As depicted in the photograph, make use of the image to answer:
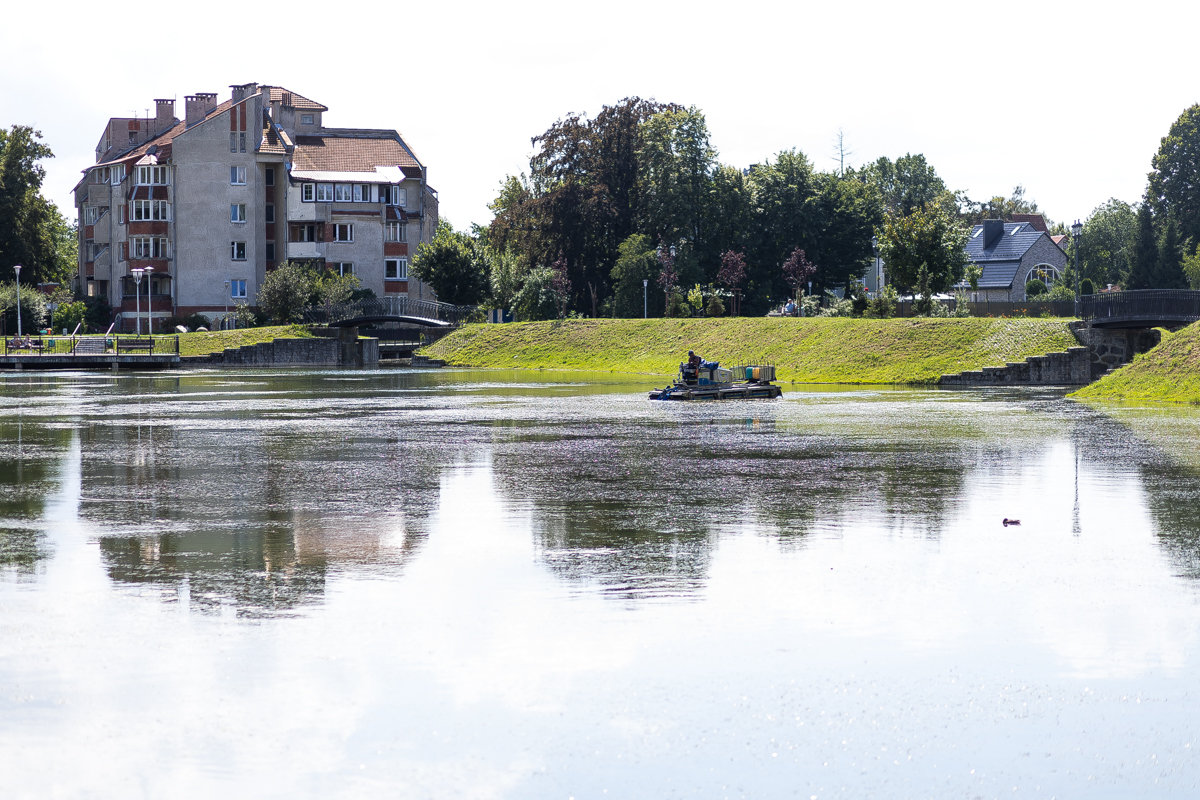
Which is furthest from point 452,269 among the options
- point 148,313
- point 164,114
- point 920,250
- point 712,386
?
point 712,386

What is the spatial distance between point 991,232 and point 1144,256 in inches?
1011

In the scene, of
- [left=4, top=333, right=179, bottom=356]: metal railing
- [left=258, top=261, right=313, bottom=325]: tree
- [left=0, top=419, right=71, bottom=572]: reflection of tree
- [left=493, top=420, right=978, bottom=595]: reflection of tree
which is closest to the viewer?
[left=493, top=420, right=978, bottom=595]: reflection of tree

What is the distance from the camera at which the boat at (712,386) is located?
43656 mm

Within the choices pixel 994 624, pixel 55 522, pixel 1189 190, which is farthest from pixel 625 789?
pixel 1189 190

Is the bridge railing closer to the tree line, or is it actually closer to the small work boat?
the small work boat

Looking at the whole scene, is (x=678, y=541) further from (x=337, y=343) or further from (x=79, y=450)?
(x=337, y=343)

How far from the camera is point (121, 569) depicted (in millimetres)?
12891

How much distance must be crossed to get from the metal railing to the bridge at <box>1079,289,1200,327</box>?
5470cm

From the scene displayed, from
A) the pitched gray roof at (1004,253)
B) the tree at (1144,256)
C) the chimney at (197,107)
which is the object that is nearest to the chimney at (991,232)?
the pitched gray roof at (1004,253)

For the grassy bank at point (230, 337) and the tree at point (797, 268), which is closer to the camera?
the grassy bank at point (230, 337)

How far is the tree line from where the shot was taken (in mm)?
98388

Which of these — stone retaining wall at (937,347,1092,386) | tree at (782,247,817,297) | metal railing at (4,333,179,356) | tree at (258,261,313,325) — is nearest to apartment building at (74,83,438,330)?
tree at (258,261,313,325)

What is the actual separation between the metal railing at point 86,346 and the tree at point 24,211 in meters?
26.6

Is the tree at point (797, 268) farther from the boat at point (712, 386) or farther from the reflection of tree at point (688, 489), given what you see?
the reflection of tree at point (688, 489)
